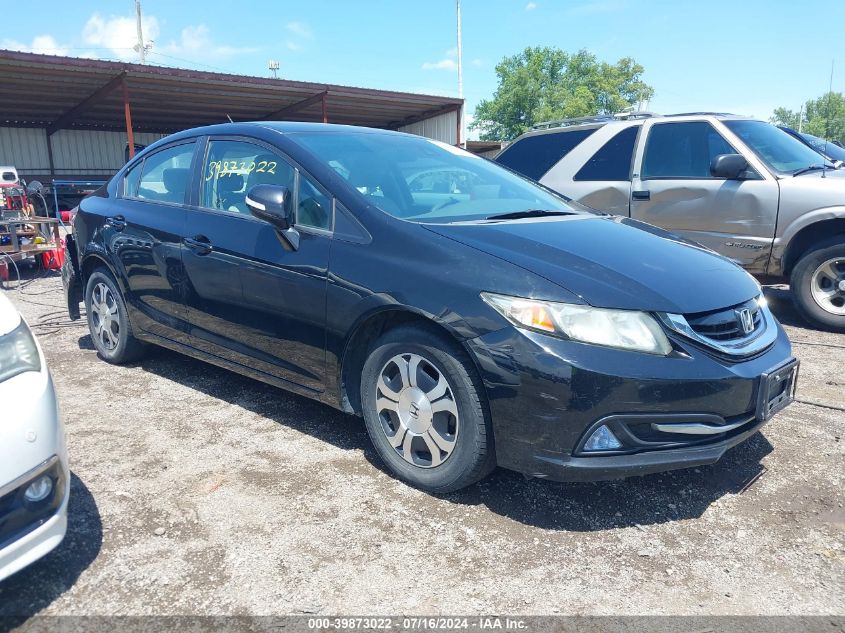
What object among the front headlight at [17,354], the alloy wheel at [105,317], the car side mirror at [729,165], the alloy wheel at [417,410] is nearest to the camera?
the front headlight at [17,354]

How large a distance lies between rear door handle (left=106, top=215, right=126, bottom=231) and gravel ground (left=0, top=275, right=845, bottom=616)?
4.27ft

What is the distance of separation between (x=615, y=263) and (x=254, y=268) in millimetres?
1779

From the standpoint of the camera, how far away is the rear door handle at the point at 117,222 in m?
4.30

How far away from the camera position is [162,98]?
59.9ft

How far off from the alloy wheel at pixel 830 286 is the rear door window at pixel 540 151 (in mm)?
2478

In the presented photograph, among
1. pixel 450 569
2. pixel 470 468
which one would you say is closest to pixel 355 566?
pixel 450 569

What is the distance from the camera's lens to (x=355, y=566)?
2.37 meters

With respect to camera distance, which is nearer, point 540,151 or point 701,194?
point 701,194

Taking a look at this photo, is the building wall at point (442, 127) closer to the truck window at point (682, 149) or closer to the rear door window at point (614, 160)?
the rear door window at point (614, 160)

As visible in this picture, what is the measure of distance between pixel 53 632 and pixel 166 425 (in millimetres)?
1698

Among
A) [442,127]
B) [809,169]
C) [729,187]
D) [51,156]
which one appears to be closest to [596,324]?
[729,187]

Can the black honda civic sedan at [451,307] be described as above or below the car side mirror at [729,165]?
below

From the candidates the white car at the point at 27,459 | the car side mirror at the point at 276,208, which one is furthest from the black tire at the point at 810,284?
the white car at the point at 27,459

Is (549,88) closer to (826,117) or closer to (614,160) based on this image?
(826,117)
